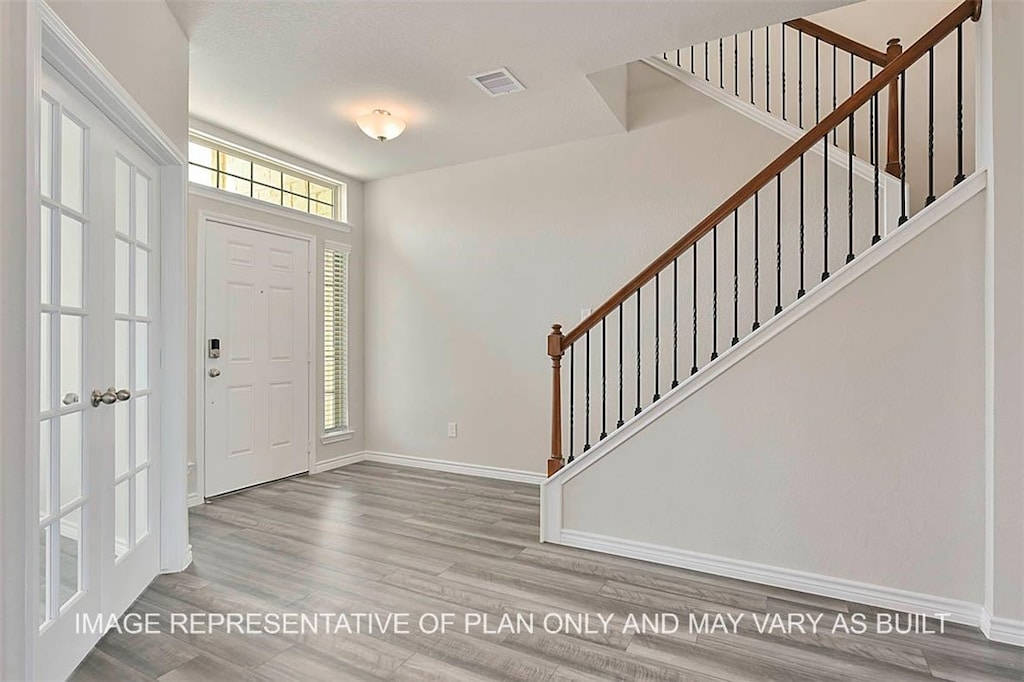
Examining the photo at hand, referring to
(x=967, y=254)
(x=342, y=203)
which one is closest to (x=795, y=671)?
(x=967, y=254)

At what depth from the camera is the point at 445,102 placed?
3.62 metres

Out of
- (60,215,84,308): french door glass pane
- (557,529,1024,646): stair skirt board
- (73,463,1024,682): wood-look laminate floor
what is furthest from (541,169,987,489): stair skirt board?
(60,215,84,308): french door glass pane

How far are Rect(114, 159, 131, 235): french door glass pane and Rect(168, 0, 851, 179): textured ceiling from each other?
861 millimetres

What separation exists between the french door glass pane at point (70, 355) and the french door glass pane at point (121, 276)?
327mm

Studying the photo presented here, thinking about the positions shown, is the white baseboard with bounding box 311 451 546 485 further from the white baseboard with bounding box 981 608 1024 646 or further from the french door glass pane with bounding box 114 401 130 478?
the white baseboard with bounding box 981 608 1024 646

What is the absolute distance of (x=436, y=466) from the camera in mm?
5008

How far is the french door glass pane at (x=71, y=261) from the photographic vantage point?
185 centimetres

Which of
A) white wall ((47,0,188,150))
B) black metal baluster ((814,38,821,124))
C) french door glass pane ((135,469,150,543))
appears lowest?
french door glass pane ((135,469,150,543))

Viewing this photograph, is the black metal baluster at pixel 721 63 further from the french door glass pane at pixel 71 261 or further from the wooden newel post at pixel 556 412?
the french door glass pane at pixel 71 261

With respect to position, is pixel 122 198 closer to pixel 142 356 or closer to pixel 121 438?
pixel 142 356

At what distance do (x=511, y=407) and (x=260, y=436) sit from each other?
204 cm

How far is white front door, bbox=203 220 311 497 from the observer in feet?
13.4

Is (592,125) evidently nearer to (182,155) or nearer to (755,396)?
(755,396)

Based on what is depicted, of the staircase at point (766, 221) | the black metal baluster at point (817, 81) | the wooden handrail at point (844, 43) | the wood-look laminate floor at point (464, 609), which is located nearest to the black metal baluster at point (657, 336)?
the staircase at point (766, 221)
